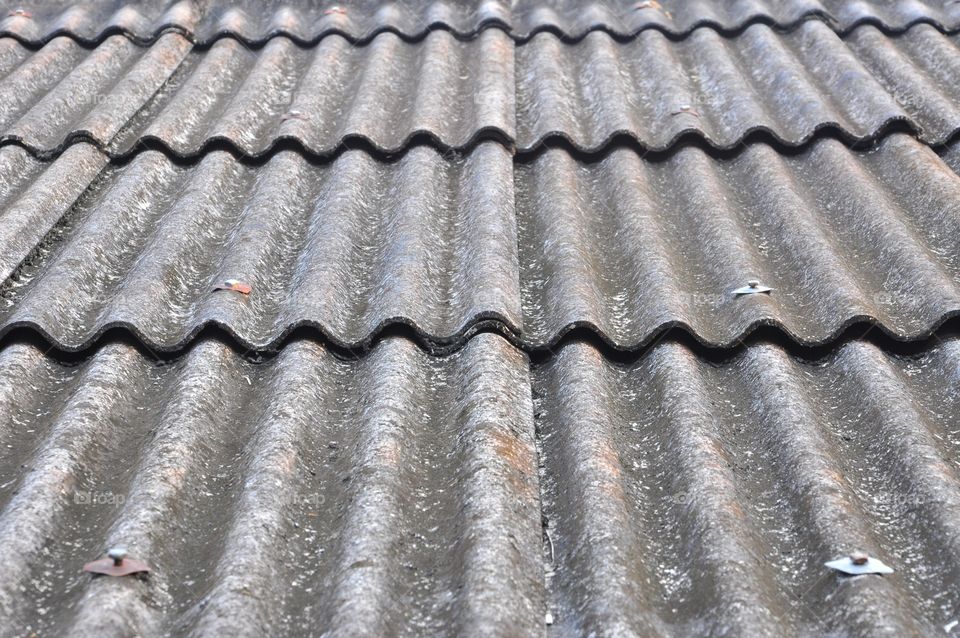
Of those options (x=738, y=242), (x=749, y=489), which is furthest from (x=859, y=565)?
(x=738, y=242)

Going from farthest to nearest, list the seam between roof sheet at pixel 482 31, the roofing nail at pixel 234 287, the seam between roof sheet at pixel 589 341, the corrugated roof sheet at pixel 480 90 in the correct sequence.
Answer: the seam between roof sheet at pixel 482 31, the corrugated roof sheet at pixel 480 90, the roofing nail at pixel 234 287, the seam between roof sheet at pixel 589 341

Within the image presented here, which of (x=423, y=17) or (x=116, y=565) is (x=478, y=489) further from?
(x=423, y=17)

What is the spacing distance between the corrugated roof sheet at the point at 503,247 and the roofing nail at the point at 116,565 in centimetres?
67

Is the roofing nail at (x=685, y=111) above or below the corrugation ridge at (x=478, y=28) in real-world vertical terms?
below

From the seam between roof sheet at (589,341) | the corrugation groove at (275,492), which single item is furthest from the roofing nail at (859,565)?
the seam between roof sheet at (589,341)

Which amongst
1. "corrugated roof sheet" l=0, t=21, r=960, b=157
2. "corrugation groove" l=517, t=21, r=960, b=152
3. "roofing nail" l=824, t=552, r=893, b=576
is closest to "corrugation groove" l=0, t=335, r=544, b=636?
"roofing nail" l=824, t=552, r=893, b=576

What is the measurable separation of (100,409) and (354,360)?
0.55 m

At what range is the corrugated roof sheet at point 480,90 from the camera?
308 cm

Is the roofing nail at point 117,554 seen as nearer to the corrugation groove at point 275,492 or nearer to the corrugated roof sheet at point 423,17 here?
the corrugation groove at point 275,492

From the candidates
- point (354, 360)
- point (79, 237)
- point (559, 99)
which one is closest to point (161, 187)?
point (79, 237)

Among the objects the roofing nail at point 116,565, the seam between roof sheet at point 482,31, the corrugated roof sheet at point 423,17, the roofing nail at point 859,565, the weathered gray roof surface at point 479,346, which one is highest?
the corrugated roof sheet at point 423,17

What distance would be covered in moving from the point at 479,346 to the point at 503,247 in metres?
0.44

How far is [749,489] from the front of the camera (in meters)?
1.80

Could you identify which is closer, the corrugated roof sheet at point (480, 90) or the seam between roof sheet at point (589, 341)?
the seam between roof sheet at point (589, 341)
